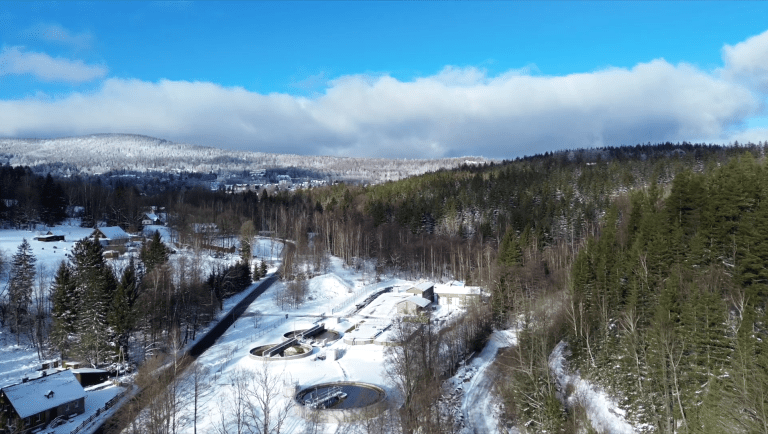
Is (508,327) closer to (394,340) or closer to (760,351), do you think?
(394,340)

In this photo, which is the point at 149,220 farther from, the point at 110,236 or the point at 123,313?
the point at 123,313

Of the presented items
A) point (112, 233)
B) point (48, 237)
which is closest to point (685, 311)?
point (112, 233)

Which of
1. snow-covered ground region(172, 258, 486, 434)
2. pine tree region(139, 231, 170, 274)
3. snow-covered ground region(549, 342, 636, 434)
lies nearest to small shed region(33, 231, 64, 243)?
pine tree region(139, 231, 170, 274)

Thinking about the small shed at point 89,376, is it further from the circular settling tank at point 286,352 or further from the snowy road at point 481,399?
Result: the snowy road at point 481,399

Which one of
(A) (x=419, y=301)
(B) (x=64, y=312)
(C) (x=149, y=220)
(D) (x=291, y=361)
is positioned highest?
(C) (x=149, y=220)

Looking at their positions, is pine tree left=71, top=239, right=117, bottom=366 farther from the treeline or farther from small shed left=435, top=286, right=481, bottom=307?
small shed left=435, top=286, right=481, bottom=307

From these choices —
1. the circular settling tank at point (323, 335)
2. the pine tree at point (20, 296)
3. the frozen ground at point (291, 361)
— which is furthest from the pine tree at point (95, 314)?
the circular settling tank at point (323, 335)
